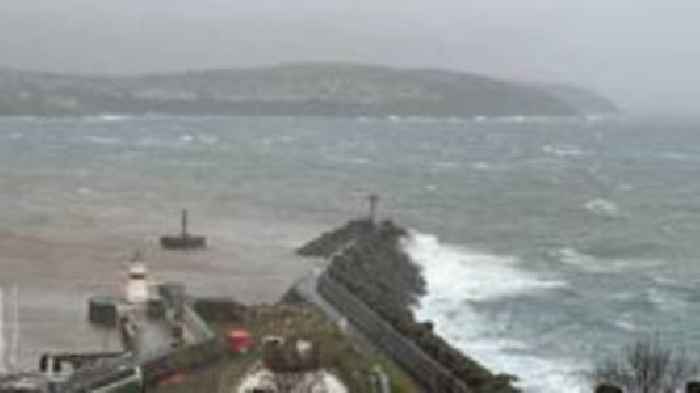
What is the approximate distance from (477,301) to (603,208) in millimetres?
48689

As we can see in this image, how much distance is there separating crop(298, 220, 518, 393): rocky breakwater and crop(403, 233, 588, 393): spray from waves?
88cm

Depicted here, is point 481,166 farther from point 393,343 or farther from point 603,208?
point 393,343

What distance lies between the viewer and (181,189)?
95562 millimetres

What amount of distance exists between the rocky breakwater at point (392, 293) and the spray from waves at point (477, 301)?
34.6 inches

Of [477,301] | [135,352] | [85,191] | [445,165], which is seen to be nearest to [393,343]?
[135,352]

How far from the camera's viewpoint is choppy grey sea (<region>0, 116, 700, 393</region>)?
50.1 metres

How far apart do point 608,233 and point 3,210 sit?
1281 inches

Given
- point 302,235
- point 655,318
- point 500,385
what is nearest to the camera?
point 500,385

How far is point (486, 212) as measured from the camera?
94.2m

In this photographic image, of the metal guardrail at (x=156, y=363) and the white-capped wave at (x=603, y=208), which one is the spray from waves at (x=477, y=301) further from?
the white-capped wave at (x=603, y=208)

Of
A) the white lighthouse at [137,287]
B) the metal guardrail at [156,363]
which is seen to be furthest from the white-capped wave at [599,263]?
the metal guardrail at [156,363]

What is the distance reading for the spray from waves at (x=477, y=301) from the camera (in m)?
41.4

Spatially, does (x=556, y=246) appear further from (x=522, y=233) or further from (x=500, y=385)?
(x=500, y=385)

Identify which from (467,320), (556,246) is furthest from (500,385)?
(556,246)
